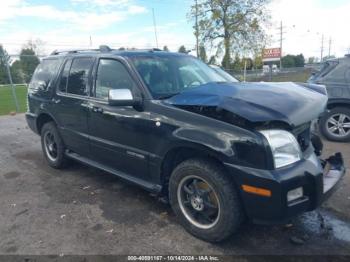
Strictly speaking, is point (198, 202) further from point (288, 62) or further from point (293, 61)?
point (293, 61)

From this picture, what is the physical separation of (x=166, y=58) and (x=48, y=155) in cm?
293

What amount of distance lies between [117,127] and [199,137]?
1.27 metres

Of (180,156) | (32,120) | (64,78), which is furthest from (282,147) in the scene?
(32,120)

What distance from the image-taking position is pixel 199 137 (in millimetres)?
2811

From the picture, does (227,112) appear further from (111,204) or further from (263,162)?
(111,204)

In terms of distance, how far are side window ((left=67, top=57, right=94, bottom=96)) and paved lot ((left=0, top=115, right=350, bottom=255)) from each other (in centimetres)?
140

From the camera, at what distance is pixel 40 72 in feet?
17.7

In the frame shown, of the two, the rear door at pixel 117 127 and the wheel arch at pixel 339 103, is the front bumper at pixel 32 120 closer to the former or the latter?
the rear door at pixel 117 127

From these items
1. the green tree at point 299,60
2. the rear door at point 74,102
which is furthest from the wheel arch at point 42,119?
the green tree at point 299,60

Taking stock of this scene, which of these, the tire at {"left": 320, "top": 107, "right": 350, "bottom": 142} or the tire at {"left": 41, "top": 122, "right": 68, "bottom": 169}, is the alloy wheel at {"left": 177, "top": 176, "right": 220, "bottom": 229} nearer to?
the tire at {"left": 41, "top": 122, "right": 68, "bottom": 169}

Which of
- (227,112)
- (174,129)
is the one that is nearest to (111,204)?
(174,129)

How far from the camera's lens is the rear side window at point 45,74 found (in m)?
4.99

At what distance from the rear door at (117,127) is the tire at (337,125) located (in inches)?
190

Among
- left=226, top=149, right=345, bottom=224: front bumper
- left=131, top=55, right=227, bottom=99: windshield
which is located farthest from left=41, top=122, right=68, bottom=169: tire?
left=226, top=149, right=345, bottom=224: front bumper
